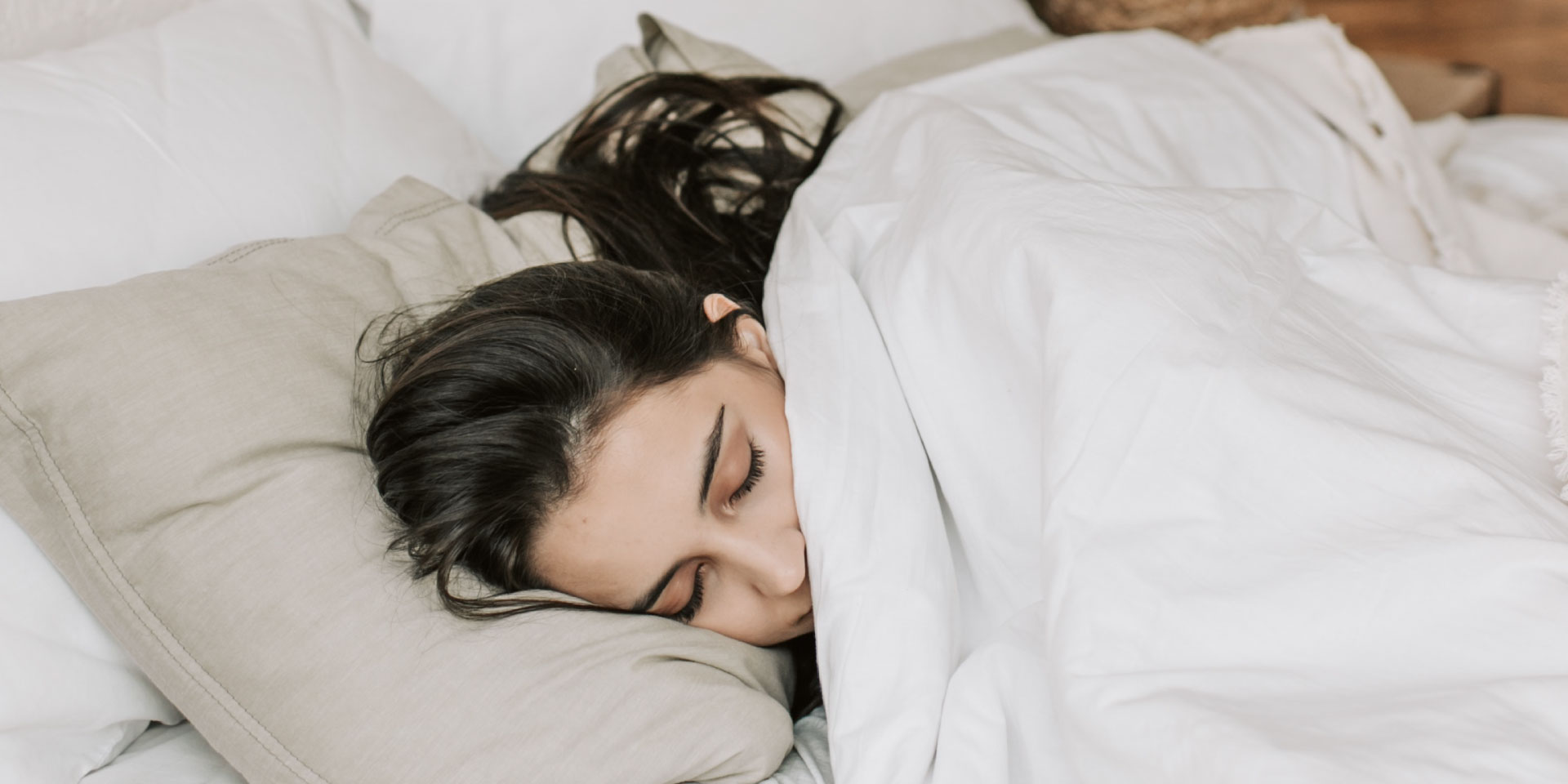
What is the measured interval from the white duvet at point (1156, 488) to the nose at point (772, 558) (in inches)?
1.2

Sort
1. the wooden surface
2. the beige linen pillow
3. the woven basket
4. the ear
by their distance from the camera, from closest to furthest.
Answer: the beige linen pillow, the ear, the woven basket, the wooden surface

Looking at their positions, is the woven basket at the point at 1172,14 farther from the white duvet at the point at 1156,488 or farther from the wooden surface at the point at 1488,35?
the white duvet at the point at 1156,488

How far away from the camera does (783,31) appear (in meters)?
1.49

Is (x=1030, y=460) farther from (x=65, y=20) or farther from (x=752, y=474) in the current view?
(x=65, y=20)

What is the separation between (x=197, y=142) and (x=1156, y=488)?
2.91 ft

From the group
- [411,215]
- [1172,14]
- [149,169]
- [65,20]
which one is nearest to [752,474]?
[411,215]

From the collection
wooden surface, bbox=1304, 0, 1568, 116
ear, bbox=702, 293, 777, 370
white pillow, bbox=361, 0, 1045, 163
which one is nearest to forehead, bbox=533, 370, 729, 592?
ear, bbox=702, 293, 777, 370

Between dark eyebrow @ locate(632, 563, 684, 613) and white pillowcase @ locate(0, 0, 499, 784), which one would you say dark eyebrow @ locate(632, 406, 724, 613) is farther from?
white pillowcase @ locate(0, 0, 499, 784)

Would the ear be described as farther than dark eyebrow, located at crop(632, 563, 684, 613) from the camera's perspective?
Yes

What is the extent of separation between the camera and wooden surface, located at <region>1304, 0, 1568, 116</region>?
221cm

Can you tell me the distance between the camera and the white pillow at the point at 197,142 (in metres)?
0.88

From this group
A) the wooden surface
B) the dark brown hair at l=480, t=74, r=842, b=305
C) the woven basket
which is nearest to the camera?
the dark brown hair at l=480, t=74, r=842, b=305

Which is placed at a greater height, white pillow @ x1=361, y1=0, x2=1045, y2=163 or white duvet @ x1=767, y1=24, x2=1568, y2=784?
white pillow @ x1=361, y1=0, x2=1045, y2=163

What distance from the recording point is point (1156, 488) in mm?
639
